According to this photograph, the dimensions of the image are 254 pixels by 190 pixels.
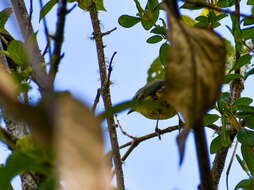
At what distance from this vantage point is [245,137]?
82 centimetres

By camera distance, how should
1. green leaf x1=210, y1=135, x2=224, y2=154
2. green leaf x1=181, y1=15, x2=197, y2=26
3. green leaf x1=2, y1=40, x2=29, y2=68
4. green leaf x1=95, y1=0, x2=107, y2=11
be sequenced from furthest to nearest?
green leaf x1=181, y1=15, x2=197, y2=26 → green leaf x1=95, y1=0, x2=107, y2=11 → green leaf x1=210, y1=135, x2=224, y2=154 → green leaf x1=2, y1=40, x2=29, y2=68

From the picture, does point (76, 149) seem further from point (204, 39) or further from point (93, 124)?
point (204, 39)

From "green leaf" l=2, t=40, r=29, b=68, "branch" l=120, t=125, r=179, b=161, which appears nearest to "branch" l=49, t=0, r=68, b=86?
"green leaf" l=2, t=40, r=29, b=68

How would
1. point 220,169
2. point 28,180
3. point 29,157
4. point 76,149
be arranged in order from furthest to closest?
point 220,169 < point 28,180 < point 29,157 < point 76,149

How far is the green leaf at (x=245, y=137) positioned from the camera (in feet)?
2.64

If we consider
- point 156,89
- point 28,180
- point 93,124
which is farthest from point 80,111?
point 156,89

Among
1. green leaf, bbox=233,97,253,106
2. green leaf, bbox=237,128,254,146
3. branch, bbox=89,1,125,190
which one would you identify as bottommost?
green leaf, bbox=237,128,254,146

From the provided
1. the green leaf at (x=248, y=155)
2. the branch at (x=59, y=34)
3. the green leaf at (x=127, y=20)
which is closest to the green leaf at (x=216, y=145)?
the green leaf at (x=248, y=155)

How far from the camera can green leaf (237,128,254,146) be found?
2.64ft

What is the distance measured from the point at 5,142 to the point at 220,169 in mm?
931

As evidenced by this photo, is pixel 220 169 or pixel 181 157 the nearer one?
pixel 181 157

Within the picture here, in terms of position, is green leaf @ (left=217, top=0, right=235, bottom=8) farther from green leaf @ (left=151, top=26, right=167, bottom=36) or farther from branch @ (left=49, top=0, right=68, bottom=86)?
branch @ (left=49, top=0, right=68, bottom=86)

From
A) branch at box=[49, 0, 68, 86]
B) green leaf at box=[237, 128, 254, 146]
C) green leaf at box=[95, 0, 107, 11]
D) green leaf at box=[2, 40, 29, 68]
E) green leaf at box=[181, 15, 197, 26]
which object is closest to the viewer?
branch at box=[49, 0, 68, 86]

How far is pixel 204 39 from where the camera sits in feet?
0.94
